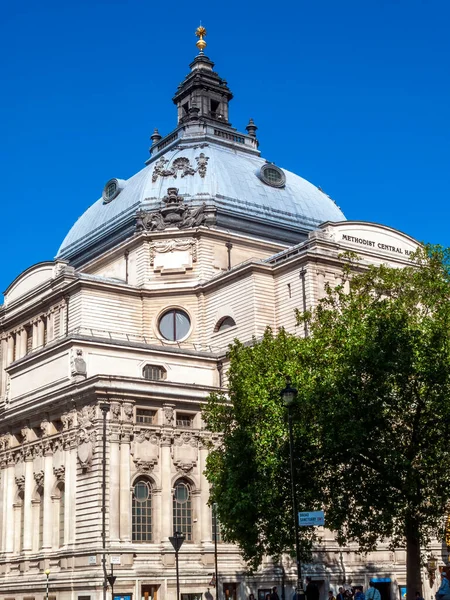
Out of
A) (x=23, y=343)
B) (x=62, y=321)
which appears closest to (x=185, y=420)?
(x=62, y=321)

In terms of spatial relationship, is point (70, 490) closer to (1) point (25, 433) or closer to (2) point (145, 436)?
(2) point (145, 436)

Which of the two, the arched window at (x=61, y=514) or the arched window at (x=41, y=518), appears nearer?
the arched window at (x=61, y=514)

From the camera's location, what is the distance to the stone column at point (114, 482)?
5466 centimetres

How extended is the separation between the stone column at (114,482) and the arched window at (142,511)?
4.35 ft

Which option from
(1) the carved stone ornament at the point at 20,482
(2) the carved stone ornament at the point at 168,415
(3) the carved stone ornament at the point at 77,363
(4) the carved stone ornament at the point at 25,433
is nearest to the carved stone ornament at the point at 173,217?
(3) the carved stone ornament at the point at 77,363

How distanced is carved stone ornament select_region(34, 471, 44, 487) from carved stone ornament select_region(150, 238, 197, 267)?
22.8m

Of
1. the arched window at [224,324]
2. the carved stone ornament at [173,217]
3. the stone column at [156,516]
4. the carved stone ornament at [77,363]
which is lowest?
the stone column at [156,516]

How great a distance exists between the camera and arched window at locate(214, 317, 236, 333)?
73.3 meters

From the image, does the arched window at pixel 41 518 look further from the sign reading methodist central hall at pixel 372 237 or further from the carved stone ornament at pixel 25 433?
the sign reading methodist central hall at pixel 372 237

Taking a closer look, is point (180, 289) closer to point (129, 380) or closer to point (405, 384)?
point (129, 380)

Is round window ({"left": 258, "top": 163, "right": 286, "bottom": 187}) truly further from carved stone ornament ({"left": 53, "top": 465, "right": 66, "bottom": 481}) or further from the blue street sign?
the blue street sign

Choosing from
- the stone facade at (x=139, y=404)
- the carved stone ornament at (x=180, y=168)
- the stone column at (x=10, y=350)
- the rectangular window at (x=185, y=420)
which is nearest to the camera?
the stone facade at (x=139, y=404)

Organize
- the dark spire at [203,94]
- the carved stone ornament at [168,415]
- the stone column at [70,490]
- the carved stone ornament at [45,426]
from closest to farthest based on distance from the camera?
the stone column at [70,490], the carved stone ornament at [168,415], the carved stone ornament at [45,426], the dark spire at [203,94]

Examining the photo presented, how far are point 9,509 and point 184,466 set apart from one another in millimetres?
13732
